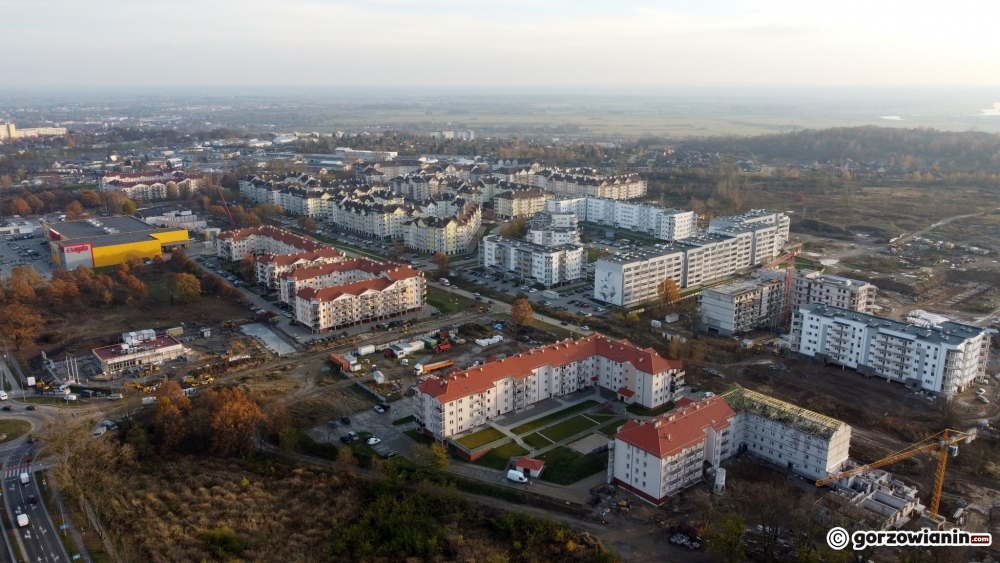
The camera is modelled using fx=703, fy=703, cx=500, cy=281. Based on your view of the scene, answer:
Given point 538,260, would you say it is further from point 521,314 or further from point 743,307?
point 743,307

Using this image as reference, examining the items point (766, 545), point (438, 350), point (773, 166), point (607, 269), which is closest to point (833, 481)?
point (766, 545)

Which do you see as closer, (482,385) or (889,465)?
(889,465)

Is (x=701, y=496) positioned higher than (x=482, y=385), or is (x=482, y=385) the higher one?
(x=482, y=385)

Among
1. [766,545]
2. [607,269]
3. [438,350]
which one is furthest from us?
[607,269]

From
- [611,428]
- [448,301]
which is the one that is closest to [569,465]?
[611,428]

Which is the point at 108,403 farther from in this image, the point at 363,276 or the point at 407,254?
the point at 407,254

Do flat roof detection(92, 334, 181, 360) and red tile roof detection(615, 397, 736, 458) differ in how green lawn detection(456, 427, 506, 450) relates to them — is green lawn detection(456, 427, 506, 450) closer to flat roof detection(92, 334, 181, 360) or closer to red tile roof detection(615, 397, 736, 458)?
red tile roof detection(615, 397, 736, 458)
